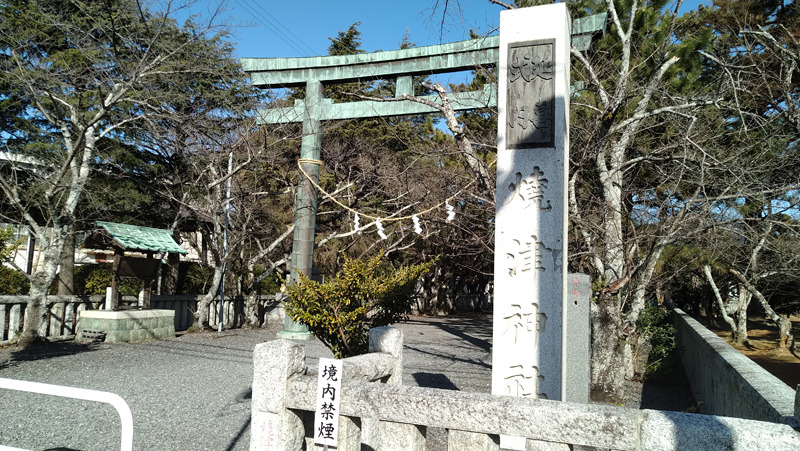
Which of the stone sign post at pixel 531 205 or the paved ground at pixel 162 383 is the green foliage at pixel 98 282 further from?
the stone sign post at pixel 531 205

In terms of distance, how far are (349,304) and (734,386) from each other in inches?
151

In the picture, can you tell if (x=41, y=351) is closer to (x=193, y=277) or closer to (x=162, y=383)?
(x=162, y=383)

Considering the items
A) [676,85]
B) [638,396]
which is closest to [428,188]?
[676,85]

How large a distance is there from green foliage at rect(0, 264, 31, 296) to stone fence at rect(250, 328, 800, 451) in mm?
11860

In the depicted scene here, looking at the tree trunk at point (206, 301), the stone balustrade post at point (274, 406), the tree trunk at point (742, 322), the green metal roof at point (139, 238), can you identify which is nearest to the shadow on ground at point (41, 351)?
the green metal roof at point (139, 238)

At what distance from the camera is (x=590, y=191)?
10531 millimetres

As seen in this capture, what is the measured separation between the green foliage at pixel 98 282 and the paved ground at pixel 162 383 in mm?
2794

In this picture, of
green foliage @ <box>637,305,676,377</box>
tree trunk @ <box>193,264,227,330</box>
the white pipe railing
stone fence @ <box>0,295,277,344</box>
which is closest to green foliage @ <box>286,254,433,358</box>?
the white pipe railing

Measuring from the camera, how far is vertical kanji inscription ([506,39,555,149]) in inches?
180

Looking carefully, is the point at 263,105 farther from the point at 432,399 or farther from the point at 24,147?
the point at 432,399

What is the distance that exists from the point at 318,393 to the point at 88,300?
34.1ft

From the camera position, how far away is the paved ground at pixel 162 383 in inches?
205

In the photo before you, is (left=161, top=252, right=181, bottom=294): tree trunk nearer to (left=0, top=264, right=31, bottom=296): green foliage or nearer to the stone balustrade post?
(left=0, top=264, right=31, bottom=296): green foliage

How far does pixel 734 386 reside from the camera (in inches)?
→ 199
